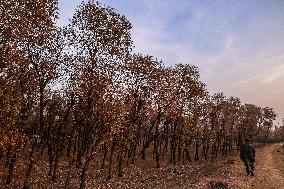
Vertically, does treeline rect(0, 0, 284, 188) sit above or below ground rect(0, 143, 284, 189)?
above

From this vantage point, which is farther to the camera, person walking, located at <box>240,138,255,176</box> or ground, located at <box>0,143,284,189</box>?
person walking, located at <box>240,138,255,176</box>

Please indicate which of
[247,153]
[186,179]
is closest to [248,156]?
[247,153]

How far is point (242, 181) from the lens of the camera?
30438 mm

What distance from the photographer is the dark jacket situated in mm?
33969

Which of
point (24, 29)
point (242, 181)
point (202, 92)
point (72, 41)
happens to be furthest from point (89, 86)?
point (202, 92)

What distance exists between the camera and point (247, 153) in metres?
34.2

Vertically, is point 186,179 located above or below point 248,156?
below

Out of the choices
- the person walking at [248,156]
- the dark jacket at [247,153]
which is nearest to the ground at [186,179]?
the person walking at [248,156]

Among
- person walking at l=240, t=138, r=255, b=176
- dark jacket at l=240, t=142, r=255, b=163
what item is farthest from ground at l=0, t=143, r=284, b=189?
dark jacket at l=240, t=142, r=255, b=163

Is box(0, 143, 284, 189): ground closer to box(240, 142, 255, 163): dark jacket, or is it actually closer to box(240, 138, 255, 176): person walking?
box(240, 138, 255, 176): person walking

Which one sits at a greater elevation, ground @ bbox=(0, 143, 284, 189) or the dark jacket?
the dark jacket

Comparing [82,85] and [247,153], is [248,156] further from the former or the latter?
[82,85]

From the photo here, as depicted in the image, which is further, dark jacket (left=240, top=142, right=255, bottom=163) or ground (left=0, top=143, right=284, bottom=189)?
dark jacket (left=240, top=142, right=255, bottom=163)

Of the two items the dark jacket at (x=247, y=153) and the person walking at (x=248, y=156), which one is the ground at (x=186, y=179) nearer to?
the person walking at (x=248, y=156)
